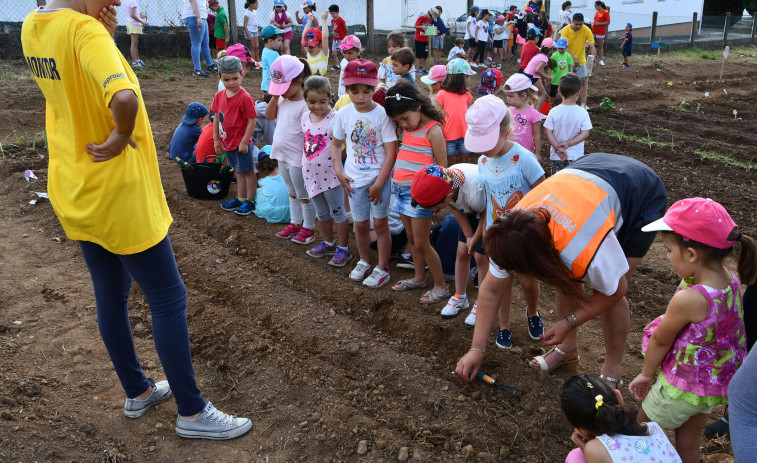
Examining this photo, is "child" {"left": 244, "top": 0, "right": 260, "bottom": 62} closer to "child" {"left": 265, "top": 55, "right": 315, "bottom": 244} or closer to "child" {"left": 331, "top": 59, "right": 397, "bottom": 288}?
"child" {"left": 265, "top": 55, "right": 315, "bottom": 244}

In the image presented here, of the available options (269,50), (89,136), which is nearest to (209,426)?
(89,136)

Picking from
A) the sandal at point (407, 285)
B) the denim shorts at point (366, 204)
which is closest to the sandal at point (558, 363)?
the sandal at point (407, 285)

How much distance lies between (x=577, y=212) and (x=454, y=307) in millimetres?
1816

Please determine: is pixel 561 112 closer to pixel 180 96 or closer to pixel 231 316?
pixel 231 316

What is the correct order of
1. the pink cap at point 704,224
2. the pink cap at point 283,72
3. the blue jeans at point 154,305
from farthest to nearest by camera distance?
the pink cap at point 283,72 < the blue jeans at point 154,305 < the pink cap at point 704,224

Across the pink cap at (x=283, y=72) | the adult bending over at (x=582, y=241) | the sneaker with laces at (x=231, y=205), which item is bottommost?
the sneaker with laces at (x=231, y=205)

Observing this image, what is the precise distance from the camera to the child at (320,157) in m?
4.90

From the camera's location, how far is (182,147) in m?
6.81

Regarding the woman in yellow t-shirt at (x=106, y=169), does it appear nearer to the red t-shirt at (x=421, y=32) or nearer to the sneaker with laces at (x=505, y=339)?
the sneaker with laces at (x=505, y=339)

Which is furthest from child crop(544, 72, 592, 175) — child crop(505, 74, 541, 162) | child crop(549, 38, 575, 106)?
child crop(549, 38, 575, 106)

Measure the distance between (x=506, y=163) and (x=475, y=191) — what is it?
0.96 feet

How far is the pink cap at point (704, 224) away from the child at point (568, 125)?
3590 millimetres

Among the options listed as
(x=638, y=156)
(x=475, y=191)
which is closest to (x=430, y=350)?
(x=475, y=191)

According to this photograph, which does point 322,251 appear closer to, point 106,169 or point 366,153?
point 366,153
